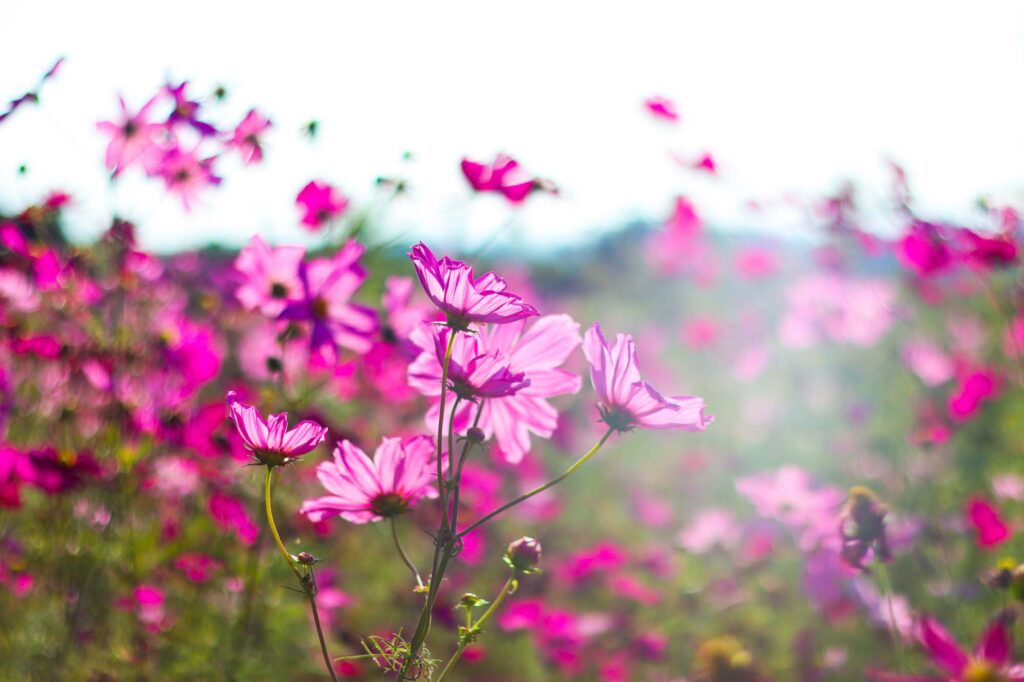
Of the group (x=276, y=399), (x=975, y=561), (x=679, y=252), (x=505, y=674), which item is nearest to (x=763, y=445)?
(x=679, y=252)

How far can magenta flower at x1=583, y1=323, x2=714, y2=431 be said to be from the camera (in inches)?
32.5

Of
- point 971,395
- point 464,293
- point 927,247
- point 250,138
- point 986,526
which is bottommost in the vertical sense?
point 971,395

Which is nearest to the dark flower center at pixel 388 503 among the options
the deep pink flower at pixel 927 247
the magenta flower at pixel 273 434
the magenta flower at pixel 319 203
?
the magenta flower at pixel 273 434

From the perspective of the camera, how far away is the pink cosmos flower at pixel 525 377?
88cm

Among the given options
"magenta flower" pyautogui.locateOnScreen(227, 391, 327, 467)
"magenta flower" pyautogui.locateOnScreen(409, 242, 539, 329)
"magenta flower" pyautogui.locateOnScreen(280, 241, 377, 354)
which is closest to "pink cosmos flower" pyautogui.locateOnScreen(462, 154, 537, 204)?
"magenta flower" pyautogui.locateOnScreen(280, 241, 377, 354)

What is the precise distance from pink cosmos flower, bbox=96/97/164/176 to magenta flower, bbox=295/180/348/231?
0.29m

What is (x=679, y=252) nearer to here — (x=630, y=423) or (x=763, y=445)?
(x=763, y=445)

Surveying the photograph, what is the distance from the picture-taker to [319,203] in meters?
1.58

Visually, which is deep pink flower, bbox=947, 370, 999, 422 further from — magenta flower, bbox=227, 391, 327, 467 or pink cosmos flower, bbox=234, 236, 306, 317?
magenta flower, bbox=227, 391, 327, 467

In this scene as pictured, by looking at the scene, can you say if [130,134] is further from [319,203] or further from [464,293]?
[464,293]

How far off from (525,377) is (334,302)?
476 millimetres

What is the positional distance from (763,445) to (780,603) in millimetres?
1404

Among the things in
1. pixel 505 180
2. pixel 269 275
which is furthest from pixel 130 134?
pixel 505 180

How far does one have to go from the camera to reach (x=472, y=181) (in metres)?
1.35
